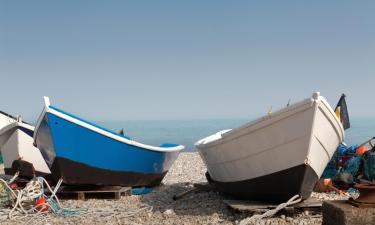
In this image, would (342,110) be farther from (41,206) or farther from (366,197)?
(41,206)

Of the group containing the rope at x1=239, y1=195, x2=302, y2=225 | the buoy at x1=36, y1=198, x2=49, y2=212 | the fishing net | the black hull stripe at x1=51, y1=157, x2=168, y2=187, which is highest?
the black hull stripe at x1=51, y1=157, x2=168, y2=187

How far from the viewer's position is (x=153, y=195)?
A: 8906 millimetres

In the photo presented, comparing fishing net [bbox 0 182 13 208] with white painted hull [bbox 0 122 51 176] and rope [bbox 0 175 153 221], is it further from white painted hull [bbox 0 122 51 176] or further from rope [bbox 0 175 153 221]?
white painted hull [bbox 0 122 51 176]

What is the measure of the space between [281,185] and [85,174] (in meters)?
4.28

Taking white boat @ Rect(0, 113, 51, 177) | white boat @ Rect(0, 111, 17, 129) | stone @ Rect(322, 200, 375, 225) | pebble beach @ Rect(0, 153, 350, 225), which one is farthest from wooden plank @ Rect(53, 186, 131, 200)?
white boat @ Rect(0, 111, 17, 129)

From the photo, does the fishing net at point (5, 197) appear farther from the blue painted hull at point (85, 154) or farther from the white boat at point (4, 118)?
the white boat at point (4, 118)

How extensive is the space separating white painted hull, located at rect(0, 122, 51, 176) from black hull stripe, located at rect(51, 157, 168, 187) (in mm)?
2493

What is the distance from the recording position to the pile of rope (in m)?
7.00

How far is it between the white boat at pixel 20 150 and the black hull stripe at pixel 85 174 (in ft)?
7.72

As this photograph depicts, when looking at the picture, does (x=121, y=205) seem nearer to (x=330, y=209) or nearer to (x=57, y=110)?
(x=57, y=110)

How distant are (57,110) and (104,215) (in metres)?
2.40

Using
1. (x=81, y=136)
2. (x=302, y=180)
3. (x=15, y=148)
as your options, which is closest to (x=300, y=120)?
(x=302, y=180)

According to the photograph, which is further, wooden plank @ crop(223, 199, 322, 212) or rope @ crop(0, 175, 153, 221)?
rope @ crop(0, 175, 153, 221)

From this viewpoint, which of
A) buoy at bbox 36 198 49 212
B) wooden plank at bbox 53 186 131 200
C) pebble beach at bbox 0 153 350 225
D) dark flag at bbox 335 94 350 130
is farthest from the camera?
dark flag at bbox 335 94 350 130
